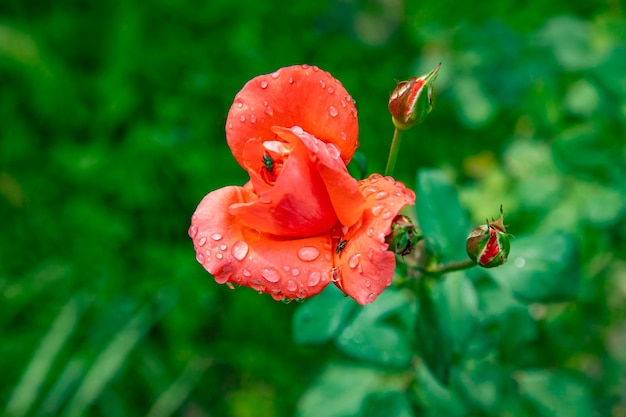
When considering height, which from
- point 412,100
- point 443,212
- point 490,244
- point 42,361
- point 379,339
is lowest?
point 42,361

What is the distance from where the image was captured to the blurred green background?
2.59 m

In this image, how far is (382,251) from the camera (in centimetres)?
102

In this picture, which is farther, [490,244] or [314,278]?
[490,244]

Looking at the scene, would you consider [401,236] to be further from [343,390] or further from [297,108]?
[343,390]

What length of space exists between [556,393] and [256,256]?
4.34 feet

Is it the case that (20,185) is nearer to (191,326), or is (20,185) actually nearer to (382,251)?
(191,326)

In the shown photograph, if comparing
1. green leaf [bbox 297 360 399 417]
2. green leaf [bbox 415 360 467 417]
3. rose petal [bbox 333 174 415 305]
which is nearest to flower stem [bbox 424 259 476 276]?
rose petal [bbox 333 174 415 305]

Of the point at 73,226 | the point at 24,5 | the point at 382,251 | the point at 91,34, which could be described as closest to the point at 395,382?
the point at 382,251

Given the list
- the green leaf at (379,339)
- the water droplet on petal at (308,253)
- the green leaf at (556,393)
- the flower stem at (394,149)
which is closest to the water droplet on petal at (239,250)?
the water droplet on petal at (308,253)

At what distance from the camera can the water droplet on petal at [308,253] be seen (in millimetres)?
1086

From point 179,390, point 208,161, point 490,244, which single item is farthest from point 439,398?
point 208,161

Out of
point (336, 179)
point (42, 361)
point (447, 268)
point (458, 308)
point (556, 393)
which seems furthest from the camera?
point (42, 361)

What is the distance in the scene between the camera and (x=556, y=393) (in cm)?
194

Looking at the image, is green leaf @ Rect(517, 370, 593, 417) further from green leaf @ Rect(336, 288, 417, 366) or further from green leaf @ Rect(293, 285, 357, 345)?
green leaf @ Rect(293, 285, 357, 345)
